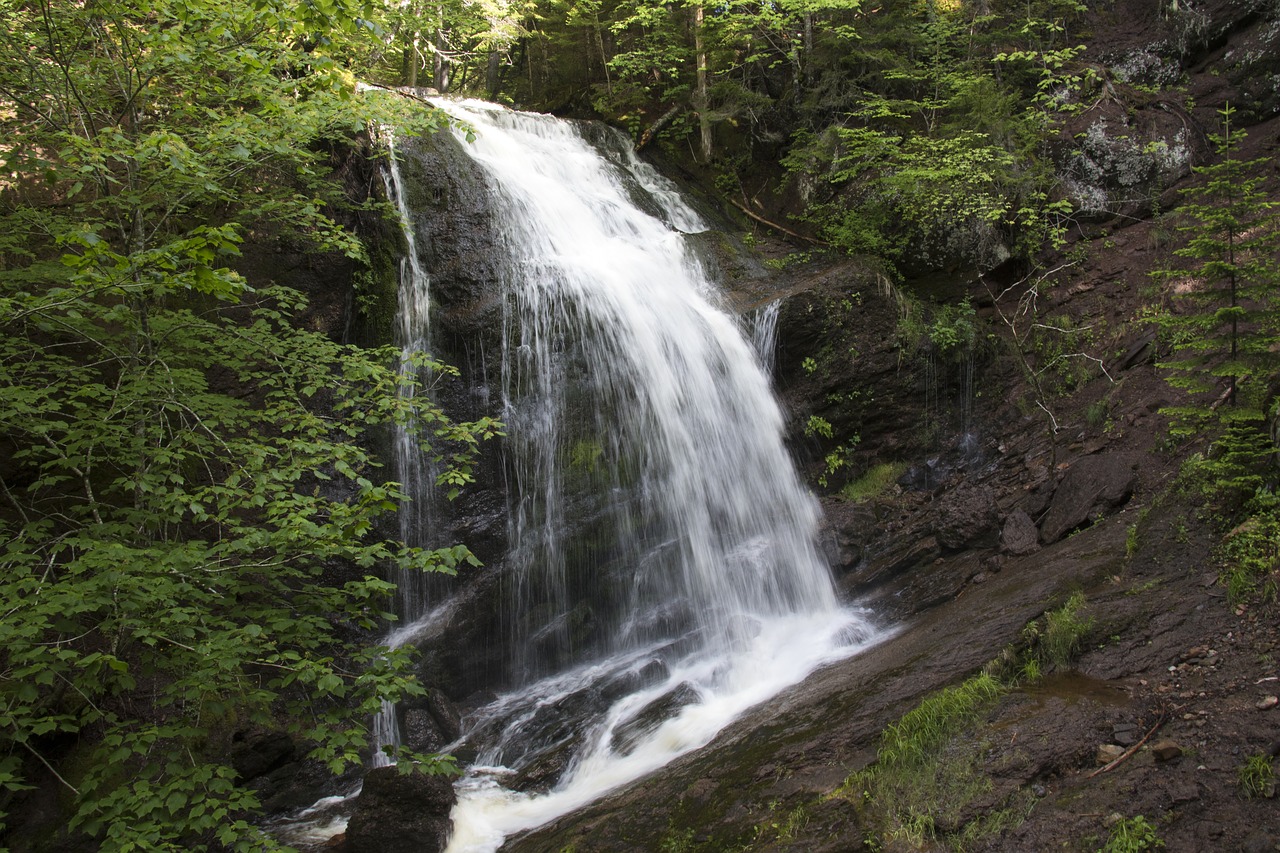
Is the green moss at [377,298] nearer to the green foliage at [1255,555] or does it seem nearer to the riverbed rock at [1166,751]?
the riverbed rock at [1166,751]

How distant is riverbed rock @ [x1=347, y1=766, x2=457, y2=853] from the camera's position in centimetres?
544

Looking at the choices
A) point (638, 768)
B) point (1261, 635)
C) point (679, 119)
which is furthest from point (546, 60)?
point (1261, 635)

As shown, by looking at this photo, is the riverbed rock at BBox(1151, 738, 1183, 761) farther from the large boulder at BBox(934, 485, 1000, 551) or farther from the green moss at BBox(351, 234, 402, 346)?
the green moss at BBox(351, 234, 402, 346)

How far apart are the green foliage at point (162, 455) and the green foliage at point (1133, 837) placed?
11.5 feet

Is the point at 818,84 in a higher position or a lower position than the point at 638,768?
higher

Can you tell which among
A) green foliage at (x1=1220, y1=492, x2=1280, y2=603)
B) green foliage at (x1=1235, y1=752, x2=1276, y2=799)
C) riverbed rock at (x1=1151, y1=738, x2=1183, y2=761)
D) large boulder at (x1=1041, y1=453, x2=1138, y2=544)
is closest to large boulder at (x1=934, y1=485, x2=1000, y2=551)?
large boulder at (x1=1041, y1=453, x2=1138, y2=544)

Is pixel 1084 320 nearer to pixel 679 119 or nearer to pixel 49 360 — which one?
pixel 679 119

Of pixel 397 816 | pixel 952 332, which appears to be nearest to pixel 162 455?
pixel 397 816

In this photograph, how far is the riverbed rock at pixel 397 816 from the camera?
544 cm

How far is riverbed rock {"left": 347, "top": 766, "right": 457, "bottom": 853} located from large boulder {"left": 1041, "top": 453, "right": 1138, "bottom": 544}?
6399mm

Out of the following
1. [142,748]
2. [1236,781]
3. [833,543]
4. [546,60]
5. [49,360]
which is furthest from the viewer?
[546,60]

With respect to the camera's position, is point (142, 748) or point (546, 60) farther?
point (546, 60)

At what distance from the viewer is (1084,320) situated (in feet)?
34.5

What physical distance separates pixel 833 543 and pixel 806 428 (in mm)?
1753
